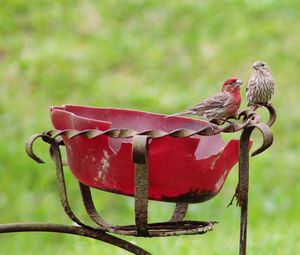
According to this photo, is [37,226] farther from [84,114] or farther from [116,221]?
[116,221]

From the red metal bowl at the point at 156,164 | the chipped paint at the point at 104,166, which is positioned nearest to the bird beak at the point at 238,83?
the red metal bowl at the point at 156,164

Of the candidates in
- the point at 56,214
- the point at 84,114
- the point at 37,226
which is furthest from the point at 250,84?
the point at 56,214

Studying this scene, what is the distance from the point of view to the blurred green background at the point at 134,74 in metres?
7.60

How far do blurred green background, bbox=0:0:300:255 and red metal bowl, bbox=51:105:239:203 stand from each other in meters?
3.26

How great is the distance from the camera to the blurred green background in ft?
24.9

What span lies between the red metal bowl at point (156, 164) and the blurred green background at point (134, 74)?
326 centimetres

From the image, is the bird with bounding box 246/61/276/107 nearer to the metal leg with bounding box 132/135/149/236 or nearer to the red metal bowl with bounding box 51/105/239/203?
the red metal bowl with bounding box 51/105/239/203

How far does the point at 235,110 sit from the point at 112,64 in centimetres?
705

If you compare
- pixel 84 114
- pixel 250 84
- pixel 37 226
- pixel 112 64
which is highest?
pixel 112 64

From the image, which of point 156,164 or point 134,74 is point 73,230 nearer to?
point 156,164

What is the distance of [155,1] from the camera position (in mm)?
11227

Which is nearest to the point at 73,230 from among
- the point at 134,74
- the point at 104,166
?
the point at 104,166

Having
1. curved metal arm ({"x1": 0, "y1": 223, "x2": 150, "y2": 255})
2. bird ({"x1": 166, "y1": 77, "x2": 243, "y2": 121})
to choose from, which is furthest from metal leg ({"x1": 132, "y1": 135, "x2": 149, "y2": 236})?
bird ({"x1": 166, "y1": 77, "x2": 243, "y2": 121})

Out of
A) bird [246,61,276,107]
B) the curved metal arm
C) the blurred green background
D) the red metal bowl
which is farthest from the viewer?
the blurred green background
